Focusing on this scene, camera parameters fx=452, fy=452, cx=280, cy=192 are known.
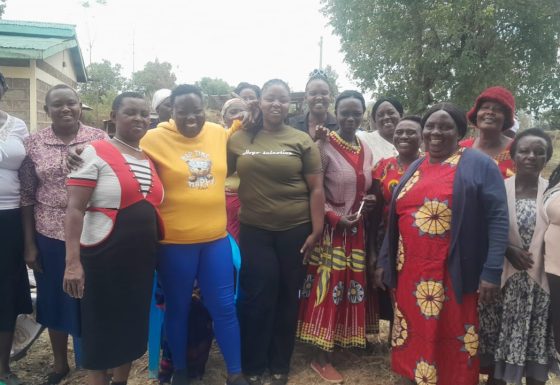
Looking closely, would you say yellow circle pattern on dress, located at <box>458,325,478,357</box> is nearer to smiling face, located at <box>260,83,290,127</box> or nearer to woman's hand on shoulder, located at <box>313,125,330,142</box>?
woman's hand on shoulder, located at <box>313,125,330,142</box>

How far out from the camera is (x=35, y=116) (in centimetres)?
921

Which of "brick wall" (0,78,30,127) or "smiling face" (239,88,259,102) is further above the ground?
"brick wall" (0,78,30,127)

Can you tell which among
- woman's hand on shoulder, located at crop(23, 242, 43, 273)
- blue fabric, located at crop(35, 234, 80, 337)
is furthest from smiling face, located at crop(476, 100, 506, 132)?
woman's hand on shoulder, located at crop(23, 242, 43, 273)

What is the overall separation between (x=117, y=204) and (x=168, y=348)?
1.23 m

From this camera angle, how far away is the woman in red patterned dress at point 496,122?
2848mm

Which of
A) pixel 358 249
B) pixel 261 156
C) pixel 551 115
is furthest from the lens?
pixel 551 115

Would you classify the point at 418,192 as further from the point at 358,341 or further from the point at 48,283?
the point at 48,283

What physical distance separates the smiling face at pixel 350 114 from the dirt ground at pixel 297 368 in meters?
1.76

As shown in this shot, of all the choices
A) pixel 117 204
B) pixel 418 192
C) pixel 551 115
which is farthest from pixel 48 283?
pixel 551 115

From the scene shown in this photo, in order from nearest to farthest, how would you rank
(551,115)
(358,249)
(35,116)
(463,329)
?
1. (463,329)
2. (358,249)
3. (35,116)
4. (551,115)

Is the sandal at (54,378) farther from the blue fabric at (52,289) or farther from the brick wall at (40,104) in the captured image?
the brick wall at (40,104)

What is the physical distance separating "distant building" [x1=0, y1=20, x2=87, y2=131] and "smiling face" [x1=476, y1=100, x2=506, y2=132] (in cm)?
890

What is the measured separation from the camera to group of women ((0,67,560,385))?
2.41 metres

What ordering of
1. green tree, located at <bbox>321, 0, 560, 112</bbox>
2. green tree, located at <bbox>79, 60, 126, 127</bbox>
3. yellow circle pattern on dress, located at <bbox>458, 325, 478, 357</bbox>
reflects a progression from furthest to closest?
green tree, located at <bbox>79, 60, 126, 127</bbox>, green tree, located at <bbox>321, 0, 560, 112</bbox>, yellow circle pattern on dress, located at <bbox>458, 325, 478, 357</bbox>
